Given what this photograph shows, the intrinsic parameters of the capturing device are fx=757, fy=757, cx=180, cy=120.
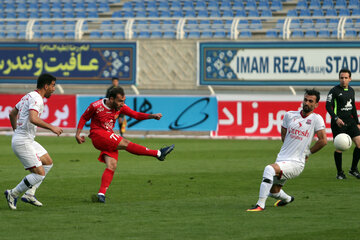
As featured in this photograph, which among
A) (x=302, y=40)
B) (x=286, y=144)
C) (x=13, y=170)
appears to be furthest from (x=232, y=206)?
(x=302, y=40)

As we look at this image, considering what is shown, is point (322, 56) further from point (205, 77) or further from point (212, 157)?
point (212, 157)

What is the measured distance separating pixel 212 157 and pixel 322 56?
863 centimetres

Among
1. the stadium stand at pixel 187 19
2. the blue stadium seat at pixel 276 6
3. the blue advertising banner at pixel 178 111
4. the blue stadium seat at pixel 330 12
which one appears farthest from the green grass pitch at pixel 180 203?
the blue stadium seat at pixel 276 6

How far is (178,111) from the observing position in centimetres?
2517

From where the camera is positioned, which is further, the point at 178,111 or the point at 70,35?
the point at 70,35

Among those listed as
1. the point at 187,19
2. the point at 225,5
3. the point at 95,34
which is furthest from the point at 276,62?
the point at 95,34

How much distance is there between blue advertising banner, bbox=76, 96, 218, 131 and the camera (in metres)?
24.9

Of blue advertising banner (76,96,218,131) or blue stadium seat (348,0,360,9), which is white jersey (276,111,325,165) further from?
blue stadium seat (348,0,360,9)

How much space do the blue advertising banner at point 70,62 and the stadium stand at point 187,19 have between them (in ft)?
1.81

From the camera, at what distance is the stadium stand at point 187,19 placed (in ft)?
84.1

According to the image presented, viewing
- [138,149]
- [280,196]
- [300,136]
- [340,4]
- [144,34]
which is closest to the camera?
[300,136]

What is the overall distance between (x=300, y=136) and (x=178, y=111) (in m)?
15.6

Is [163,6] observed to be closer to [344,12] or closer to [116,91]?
[344,12]

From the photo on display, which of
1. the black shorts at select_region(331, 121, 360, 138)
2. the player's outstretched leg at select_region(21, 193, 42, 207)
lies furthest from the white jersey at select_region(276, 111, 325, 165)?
the black shorts at select_region(331, 121, 360, 138)
